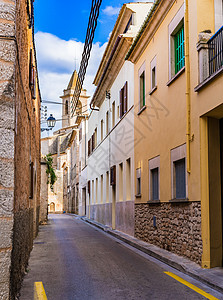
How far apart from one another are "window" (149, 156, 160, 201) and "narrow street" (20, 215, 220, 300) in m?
1.94

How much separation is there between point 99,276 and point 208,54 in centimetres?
541

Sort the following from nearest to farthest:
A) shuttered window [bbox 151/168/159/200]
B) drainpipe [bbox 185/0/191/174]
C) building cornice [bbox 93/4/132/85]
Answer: drainpipe [bbox 185/0/191/174]
shuttered window [bbox 151/168/159/200]
building cornice [bbox 93/4/132/85]

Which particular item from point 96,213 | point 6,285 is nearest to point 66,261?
point 6,285

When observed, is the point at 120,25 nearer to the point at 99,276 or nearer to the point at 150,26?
the point at 150,26

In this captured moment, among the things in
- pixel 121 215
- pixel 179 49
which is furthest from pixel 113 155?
pixel 179 49

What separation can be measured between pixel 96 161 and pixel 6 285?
82.5 feet

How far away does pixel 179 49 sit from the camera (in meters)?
11.8

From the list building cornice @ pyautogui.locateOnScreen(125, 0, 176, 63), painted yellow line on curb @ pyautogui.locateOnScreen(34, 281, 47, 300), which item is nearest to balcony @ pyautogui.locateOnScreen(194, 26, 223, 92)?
building cornice @ pyautogui.locateOnScreen(125, 0, 176, 63)

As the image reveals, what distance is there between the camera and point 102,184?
27.7 metres

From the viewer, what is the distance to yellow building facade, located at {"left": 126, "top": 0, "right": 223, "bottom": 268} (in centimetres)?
922

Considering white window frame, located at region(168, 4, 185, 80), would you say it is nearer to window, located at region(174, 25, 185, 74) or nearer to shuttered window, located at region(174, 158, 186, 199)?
window, located at region(174, 25, 185, 74)

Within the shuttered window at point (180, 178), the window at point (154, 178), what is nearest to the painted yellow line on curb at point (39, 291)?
the shuttered window at point (180, 178)

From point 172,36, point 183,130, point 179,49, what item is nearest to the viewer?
point 183,130

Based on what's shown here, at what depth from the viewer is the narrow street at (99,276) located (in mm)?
6960
